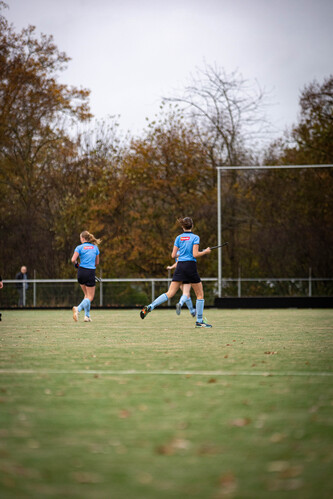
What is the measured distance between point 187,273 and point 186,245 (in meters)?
0.51

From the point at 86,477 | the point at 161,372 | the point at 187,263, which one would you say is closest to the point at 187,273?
the point at 187,263

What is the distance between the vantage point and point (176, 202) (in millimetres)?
33938

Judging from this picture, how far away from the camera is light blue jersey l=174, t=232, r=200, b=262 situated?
49.0 feet

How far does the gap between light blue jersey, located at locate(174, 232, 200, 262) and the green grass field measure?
4949 millimetres

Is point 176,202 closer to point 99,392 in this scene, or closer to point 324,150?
point 324,150

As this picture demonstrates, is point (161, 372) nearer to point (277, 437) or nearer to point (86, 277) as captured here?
point (277, 437)

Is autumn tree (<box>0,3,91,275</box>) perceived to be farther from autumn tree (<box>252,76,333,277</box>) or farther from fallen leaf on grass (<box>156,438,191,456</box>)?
fallen leaf on grass (<box>156,438,191,456</box>)

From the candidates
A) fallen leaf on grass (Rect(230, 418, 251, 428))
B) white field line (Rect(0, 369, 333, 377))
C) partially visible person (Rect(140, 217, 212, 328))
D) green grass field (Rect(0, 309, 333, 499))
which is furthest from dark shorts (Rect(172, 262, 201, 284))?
fallen leaf on grass (Rect(230, 418, 251, 428))

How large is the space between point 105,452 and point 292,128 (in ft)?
101

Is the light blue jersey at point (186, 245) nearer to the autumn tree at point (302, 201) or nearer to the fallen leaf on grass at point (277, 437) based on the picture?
the fallen leaf on grass at point (277, 437)

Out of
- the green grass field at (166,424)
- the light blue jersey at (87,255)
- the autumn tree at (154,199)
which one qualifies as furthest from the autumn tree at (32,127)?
the green grass field at (166,424)

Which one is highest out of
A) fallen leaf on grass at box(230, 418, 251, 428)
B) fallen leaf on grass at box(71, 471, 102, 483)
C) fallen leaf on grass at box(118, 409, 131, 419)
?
fallen leaf on grass at box(118, 409, 131, 419)

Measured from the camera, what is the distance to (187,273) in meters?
15.0

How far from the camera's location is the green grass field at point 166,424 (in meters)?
3.71
